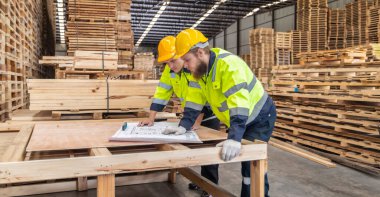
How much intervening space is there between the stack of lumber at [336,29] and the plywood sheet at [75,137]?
42.8 feet

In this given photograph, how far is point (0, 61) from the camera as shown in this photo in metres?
4.48

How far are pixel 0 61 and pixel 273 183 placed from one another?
14.8 ft

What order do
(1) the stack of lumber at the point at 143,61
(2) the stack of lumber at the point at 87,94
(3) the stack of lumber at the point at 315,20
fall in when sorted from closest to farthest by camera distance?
1. (2) the stack of lumber at the point at 87,94
2. (1) the stack of lumber at the point at 143,61
3. (3) the stack of lumber at the point at 315,20

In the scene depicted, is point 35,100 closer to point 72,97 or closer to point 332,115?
point 72,97

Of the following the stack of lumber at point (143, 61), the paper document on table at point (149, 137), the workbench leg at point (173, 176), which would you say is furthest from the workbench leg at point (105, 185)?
the stack of lumber at point (143, 61)

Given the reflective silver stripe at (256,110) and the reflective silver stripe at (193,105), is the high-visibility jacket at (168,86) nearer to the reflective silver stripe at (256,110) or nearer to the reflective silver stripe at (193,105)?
the reflective silver stripe at (193,105)

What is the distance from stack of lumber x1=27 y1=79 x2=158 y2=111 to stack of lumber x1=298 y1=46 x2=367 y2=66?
5405 millimetres

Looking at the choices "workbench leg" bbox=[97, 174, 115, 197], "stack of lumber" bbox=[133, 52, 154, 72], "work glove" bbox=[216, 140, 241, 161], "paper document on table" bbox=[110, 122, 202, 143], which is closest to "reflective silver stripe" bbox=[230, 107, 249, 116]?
"work glove" bbox=[216, 140, 241, 161]

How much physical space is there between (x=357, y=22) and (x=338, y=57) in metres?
5.70

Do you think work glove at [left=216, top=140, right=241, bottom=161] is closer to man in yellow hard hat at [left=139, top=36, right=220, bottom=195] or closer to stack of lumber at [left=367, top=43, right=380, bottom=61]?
man in yellow hard hat at [left=139, top=36, right=220, bottom=195]

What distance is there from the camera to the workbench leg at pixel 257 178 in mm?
2523

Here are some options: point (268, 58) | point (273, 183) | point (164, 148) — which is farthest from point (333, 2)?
point (164, 148)

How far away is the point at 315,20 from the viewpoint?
14.7m

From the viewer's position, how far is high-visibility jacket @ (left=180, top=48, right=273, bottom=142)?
96.7 inches
